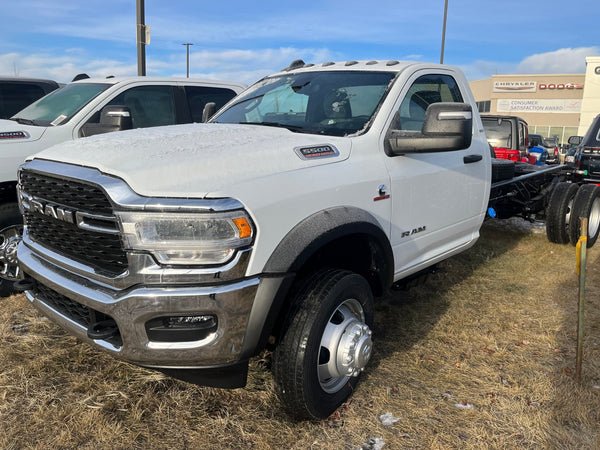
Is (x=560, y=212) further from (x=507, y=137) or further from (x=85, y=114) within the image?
(x=85, y=114)

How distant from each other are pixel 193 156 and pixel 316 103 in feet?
4.73

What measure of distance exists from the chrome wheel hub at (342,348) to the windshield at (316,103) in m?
1.14

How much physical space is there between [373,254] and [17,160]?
325cm

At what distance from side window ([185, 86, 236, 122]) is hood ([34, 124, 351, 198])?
10.4 ft

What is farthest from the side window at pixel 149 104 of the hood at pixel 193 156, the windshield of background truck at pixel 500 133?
the windshield of background truck at pixel 500 133

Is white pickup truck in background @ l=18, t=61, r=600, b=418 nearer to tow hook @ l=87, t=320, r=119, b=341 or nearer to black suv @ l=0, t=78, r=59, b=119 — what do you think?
tow hook @ l=87, t=320, r=119, b=341

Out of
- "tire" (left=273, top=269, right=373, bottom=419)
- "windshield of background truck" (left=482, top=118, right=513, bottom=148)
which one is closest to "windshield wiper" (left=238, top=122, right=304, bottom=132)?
"tire" (left=273, top=269, right=373, bottom=419)

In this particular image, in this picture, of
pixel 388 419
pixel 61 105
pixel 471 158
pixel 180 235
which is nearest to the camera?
pixel 180 235

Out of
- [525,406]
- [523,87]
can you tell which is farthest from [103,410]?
[523,87]

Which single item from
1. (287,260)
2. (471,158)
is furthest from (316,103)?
(287,260)

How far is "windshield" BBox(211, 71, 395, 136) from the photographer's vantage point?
3.28 m

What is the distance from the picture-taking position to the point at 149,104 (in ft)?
18.9

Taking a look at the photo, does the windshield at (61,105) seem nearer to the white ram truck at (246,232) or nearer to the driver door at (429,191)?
the white ram truck at (246,232)

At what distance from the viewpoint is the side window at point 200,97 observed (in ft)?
20.1
